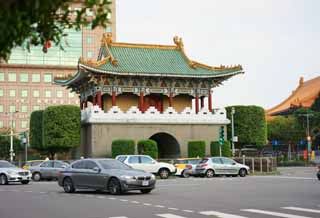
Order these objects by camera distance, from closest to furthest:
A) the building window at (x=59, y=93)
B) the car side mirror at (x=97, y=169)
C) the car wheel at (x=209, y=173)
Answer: the car side mirror at (x=97, y=169), the car wheel at (x=209, y=173), the building window at (x=59, y=93)

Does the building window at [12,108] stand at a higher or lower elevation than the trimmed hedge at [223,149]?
higher

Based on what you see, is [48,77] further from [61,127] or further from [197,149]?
[197,149]

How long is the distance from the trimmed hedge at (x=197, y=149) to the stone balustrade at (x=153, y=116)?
7.79 feet

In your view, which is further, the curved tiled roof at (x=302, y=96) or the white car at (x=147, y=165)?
the curved tiled roof at (x=302, y=96)

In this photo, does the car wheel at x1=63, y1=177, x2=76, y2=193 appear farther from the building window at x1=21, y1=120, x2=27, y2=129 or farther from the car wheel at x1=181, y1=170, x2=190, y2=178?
the building window at x1=21, y1=120, x2=27, y2=129

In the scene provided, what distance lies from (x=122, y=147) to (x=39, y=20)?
38013 mm

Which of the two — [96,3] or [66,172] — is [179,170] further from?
[96,3]

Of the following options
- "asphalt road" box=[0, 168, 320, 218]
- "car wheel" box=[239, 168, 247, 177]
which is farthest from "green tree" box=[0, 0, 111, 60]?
"car wheel" box=[239, 168, 247, 177]

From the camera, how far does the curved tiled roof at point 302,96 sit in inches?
3369

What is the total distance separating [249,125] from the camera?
A: 5250 cm

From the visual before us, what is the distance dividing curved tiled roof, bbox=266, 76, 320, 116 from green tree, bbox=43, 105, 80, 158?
43.2 meters

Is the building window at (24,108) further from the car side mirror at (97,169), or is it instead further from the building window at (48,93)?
the car side mirror at (97,169)

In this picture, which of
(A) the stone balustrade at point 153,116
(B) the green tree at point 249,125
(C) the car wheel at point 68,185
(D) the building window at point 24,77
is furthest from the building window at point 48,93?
(C) the car wheel at point 68,185

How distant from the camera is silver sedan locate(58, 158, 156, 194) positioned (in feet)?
69.4
